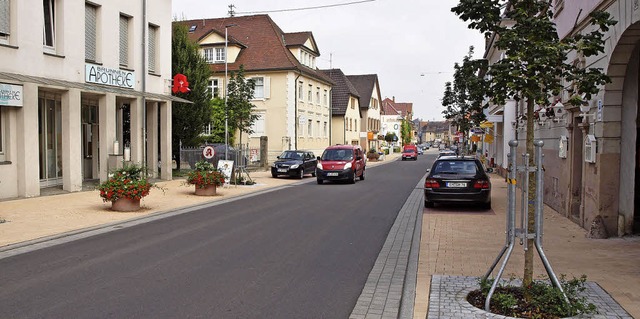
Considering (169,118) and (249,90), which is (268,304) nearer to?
(169,118)

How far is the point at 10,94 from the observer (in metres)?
15.3

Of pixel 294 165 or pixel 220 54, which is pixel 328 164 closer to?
pixel 294 165

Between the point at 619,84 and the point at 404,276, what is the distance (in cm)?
557

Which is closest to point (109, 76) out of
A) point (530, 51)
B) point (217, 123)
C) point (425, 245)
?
point (425, 245)

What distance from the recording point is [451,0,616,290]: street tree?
18.0 feet

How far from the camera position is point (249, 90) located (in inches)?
1012

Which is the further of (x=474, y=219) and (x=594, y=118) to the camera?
(x=474, y=219)

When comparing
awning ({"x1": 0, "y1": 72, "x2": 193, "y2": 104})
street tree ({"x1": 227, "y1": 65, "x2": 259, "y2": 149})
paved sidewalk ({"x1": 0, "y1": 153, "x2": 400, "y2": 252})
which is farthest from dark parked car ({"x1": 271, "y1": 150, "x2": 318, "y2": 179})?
paved sidewalk ({"x1": 0, "y1": 153, "x2": 400, "y2": 252})

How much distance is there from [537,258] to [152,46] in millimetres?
19081

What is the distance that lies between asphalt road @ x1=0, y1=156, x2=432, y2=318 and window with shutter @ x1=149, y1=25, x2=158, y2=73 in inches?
464

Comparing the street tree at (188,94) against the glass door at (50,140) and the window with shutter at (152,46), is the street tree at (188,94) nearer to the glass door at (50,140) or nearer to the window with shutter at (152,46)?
the window with shutter at (152,46)

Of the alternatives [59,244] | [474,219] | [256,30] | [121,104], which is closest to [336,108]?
[256,30]

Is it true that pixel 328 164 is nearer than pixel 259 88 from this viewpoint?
Yes

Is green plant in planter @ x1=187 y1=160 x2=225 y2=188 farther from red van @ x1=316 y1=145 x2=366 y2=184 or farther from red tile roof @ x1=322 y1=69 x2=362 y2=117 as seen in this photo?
red tile roof @ x1=322 y1=69 x2=362 y2=117
